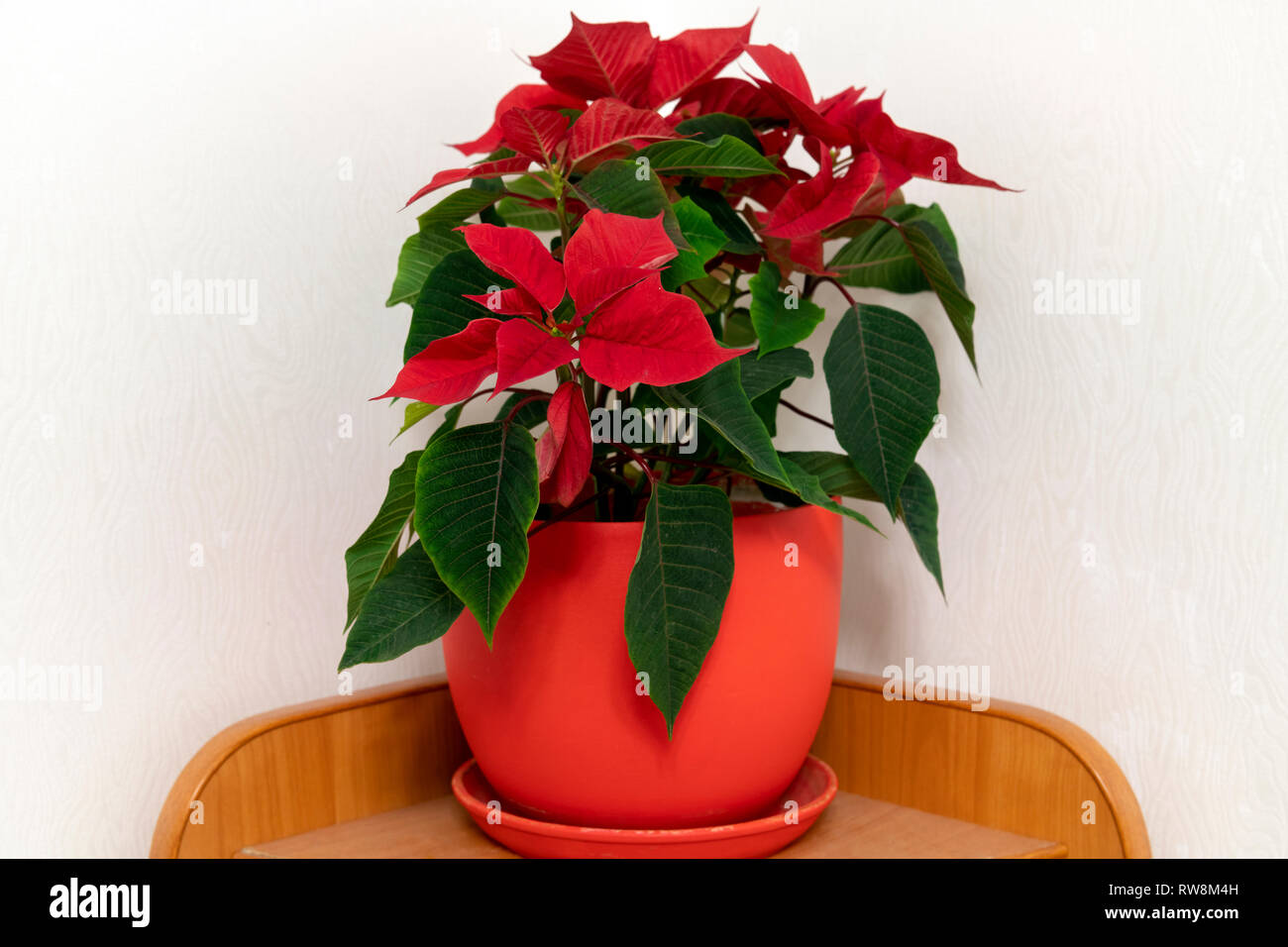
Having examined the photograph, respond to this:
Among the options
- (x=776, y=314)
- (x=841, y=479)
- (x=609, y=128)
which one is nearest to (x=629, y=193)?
(x=609, y=128)

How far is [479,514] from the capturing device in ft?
1.94

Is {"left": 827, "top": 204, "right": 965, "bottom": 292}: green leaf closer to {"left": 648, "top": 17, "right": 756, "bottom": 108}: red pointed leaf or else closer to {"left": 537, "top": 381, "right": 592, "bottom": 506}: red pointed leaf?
{"left": 648, "top": 17, "right": 756, "bottom": 108}: red pointed leaf

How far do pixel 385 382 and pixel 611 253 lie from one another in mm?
377

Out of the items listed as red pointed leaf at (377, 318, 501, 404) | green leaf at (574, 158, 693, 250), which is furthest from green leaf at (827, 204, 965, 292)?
red pointed leaf at (377, 318, 501, 404)

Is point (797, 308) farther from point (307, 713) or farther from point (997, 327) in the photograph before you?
point (307, 713)

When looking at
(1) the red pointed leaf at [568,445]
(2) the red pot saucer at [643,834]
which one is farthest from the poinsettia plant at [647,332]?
(2) the red pot saucer at [643,834]

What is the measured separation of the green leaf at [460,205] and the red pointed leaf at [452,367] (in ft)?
0.55

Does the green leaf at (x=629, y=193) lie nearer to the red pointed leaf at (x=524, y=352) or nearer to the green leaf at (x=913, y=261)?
the red pointed leaf at (x=524, y=352)

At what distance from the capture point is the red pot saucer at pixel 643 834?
0.66 meters

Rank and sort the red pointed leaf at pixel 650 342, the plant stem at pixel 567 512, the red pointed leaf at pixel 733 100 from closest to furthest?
1. the red pointed leaf at pixel 650 342
2. the plant stem at pixel 567 512
3. the red pointed leaf at pixel 733 100

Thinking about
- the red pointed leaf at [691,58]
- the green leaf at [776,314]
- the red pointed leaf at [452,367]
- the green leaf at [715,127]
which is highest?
the red pointed leaf at [691,58]

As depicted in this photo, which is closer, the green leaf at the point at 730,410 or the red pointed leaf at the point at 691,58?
the green leaf at the point at 730,410

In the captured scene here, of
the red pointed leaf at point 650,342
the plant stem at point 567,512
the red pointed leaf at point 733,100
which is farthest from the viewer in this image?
the red pointed leaf at point 733,100

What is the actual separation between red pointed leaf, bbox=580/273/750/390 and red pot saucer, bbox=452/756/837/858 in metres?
0.30
